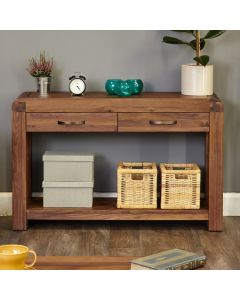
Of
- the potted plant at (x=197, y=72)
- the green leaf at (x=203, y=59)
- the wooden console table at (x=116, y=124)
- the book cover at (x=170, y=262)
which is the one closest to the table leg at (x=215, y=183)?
the wooden console table at (x=116, y=124)

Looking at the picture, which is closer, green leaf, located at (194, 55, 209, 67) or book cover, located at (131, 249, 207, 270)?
book cover, located at (131, 249, 207, 270)

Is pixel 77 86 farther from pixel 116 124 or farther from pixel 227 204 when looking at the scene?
pixel 227 204

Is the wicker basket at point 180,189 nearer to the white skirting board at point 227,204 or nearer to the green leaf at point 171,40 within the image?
the white skirting board at point 227,204

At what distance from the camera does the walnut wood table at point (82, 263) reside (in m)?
1.87

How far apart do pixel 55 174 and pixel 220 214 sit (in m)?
1.01

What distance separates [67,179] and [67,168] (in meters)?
0.07

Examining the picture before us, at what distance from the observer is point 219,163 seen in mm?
4062

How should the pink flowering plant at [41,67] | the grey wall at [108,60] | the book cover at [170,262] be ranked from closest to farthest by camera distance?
the book cover at [170,262], the pink flowering plant at [41,67], the grey wall at [108,60]

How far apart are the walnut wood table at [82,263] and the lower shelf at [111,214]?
6.77 ft

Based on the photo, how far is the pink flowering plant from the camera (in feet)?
13.7

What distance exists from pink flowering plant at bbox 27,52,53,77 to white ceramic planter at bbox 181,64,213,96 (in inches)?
33.2

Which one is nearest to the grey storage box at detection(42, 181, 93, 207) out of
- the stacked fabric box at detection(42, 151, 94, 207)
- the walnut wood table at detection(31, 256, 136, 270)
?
the stacked fabric box at detection(42, 151, 94, 207)

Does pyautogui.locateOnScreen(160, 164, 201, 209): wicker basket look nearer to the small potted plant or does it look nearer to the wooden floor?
the wooden floor
